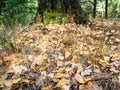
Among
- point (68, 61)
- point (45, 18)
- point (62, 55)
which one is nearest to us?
point (68, 61)

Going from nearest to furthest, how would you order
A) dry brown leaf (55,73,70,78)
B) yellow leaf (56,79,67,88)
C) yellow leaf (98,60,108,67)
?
yellow leaf (56,79,67,88) < dry brown leaf (55,73,70,78) < yellow leaf (98,60,108,67)

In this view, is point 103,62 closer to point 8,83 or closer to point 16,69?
point 16,69

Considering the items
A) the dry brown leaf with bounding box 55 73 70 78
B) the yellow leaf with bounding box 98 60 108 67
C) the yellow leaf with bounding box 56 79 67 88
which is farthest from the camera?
the yellow leaf with bounding box 98 60 108 67

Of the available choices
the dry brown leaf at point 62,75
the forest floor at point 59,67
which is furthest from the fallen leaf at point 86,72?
the dry brown leaf at point 62,75

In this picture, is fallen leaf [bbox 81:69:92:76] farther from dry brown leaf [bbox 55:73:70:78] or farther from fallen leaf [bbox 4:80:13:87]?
fallen leaf [bbox 4:80:13:87]

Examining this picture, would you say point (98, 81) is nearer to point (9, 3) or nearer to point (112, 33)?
point (112, 33)

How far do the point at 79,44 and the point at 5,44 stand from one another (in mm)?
1142

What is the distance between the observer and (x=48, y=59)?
3109 mm

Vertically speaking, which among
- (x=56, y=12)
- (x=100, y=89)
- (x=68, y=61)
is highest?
(x=56, y=12)

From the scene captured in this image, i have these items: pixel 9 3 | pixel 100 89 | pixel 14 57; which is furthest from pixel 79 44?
pixel 9 3

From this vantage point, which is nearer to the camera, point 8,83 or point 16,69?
point 8,83

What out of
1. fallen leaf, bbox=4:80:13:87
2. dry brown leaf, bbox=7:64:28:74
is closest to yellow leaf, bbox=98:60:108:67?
dry brown leaf, bbox=7:64:28:74

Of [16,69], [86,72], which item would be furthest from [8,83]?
[86,72]

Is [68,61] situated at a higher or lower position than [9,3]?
lower
